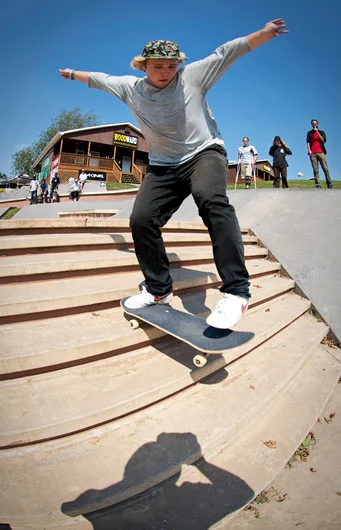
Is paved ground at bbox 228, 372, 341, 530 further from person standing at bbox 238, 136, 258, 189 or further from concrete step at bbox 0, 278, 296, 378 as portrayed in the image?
person standing at bbox 238, 136, 258, 189

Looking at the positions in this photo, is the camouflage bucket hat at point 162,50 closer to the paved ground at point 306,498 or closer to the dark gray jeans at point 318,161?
the paved ground at point 306,498

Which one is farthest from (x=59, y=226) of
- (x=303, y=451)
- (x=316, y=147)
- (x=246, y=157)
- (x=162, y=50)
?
(x=246, y=157)

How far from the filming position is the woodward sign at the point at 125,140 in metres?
36.4

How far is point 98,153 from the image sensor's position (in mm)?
37656

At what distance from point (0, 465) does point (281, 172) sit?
11.6 meters

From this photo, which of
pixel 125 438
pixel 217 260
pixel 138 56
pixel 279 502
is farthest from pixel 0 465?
pixel 138 56

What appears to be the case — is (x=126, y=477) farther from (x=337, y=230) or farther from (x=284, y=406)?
(x=337, y=230)

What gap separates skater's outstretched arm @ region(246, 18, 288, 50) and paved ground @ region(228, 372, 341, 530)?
9.33 feet

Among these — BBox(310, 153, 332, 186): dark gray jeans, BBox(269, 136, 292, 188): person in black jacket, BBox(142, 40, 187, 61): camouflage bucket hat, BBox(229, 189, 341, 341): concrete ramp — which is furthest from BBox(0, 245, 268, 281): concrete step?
BBox(269, 136, 292, 188): person in black jacket

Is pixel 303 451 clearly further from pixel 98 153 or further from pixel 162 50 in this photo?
pixel 98 153

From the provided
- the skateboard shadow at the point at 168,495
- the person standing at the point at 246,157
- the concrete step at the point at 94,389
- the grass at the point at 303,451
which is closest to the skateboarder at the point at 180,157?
the concrete step at the point at 94,389

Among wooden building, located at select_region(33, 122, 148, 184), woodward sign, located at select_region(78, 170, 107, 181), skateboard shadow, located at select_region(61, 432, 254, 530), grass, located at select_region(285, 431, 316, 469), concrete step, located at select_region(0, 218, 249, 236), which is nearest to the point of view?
skateboard shadow, located at select_region(61, 432, 254, 530)

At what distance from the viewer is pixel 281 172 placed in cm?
1098

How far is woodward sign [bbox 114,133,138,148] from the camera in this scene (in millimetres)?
36447
